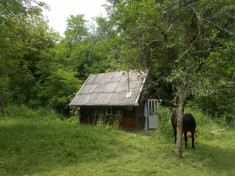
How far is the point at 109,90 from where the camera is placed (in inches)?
571

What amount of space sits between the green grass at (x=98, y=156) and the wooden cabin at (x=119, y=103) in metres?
3.20

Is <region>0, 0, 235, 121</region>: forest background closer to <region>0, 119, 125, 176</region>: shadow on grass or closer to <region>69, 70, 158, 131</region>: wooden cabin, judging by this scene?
<region>0, 119, 125, 176</region>: shadow on grass

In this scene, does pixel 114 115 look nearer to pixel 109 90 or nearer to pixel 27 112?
pixel 109 90

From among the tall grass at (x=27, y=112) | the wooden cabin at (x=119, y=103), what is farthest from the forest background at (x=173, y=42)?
the tall grass at (x=27, y=112)

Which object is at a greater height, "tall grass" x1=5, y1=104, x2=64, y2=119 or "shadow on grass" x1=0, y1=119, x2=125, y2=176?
"tall grass" x1=5, y1=104, x2=64, y2=119

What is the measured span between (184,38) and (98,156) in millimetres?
5278

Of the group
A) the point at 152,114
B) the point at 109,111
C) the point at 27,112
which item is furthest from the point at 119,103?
the point at 27,112

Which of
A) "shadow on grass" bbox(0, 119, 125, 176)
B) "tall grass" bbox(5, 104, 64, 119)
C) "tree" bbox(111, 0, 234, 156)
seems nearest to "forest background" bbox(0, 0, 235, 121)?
"tree" bbox(111, 0, 234, 156)

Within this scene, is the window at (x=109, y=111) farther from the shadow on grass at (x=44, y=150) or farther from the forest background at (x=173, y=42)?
the forest background at (x=173, y=42)

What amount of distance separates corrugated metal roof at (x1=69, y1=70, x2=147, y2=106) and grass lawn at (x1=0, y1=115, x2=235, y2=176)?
3723 millimetres

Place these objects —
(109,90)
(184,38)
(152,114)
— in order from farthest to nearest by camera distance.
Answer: (109,90) → (152,114) → (184,38)

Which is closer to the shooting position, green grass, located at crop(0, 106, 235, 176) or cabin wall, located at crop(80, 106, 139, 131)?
green grass, located at crop(0, 106, 235, 176)

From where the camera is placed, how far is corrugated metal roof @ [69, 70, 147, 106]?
1276 cm

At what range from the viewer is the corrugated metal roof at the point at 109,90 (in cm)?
1276
